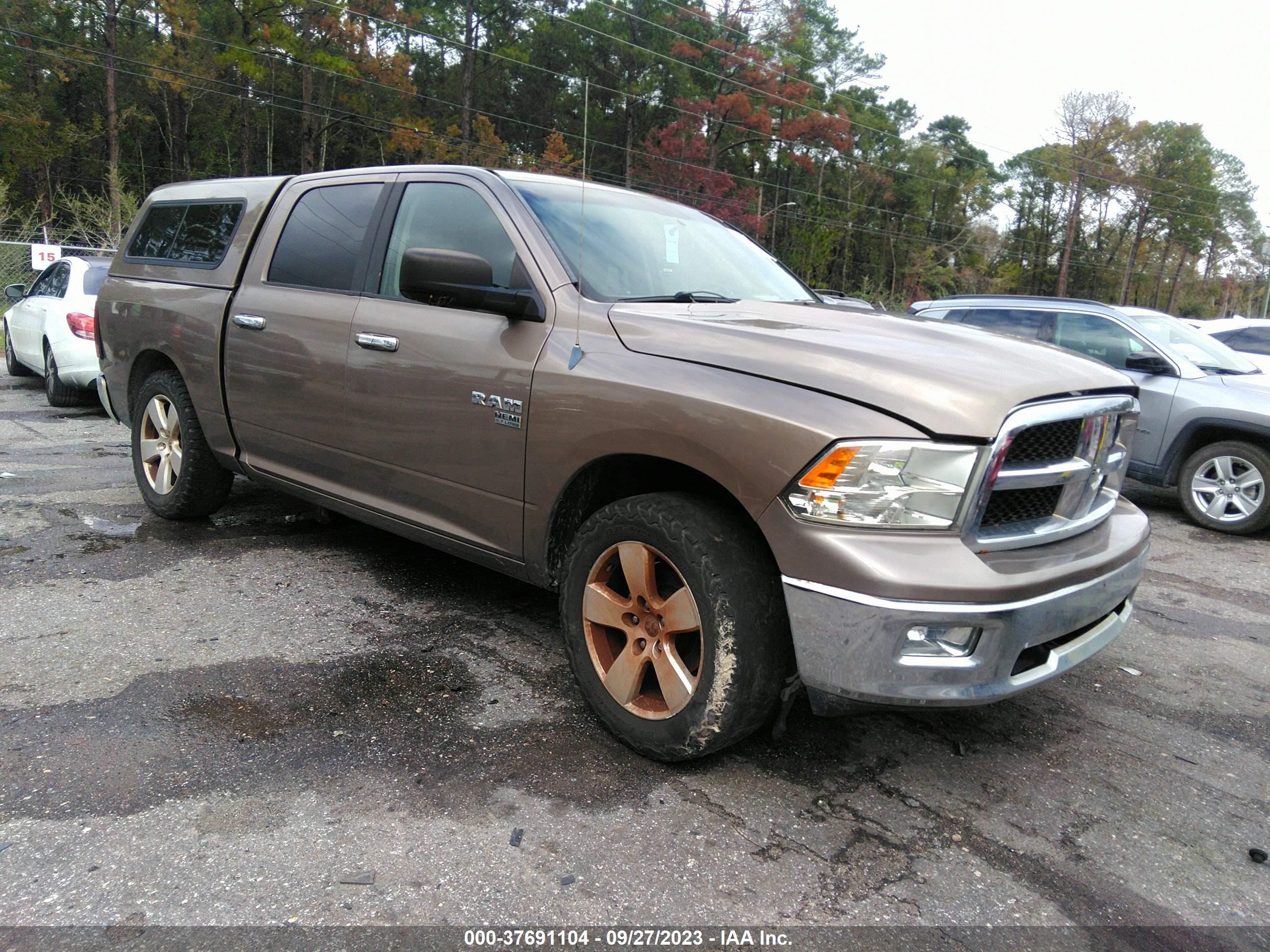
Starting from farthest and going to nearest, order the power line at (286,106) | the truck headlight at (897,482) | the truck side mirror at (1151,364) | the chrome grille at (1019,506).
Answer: the power line at (286,106) < the truck side mirror at (1151,364) < the chrome grille at (1019,506) < the truck headlight at (897,482)

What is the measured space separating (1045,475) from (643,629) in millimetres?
1264

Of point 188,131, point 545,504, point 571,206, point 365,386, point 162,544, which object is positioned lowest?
point 162,544

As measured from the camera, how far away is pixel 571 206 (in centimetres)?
357

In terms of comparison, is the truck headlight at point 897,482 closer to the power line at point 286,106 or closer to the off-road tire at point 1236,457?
the off-road tire at point 1236,457

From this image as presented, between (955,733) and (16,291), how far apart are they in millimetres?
11270

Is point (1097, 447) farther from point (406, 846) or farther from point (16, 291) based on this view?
point (16, 291)

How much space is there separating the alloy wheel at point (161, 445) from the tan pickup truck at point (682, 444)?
845mm

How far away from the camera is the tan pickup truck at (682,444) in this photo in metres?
2.38

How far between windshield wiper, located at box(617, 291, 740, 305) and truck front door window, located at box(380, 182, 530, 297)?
16.8 inches

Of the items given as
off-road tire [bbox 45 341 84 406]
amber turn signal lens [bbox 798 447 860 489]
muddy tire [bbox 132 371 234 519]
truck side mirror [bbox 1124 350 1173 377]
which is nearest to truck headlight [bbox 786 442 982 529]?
amber turn signal lens [bbox 798 447 860 489]

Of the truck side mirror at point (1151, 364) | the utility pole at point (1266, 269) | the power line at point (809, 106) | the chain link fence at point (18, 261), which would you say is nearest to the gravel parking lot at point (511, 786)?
the truck side mirror at point (1151, 364)

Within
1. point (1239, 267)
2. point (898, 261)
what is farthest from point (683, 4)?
point (1239, 267)

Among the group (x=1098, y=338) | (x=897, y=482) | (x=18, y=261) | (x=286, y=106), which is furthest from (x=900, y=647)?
(x=286, y=106)

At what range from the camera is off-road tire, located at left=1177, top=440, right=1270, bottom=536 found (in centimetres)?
662
